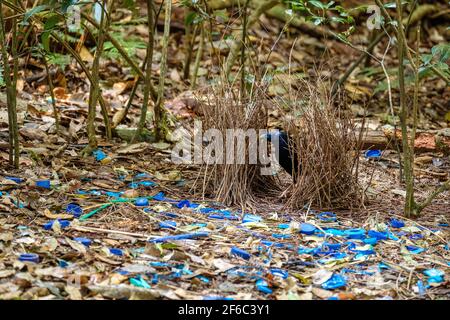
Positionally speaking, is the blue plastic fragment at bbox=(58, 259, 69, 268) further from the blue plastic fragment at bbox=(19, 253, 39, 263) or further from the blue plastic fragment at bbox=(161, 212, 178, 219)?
the blue plastic fragment at bbox=(161, 212, 178, 219)

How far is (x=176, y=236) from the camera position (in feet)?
8.74

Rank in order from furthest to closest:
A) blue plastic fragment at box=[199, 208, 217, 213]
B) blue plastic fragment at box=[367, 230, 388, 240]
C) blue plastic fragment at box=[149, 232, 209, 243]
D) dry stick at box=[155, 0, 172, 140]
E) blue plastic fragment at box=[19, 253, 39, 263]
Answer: dry stick at box=[155, 0, 172, 140] < blue plastic fragment at box=[199, 208, 217, 213] < blue plastic fragment at box=[367, 230, 388, 240] < blue plastic fragment at box=[149, 232, 209, 243] < blue plastic fragment at box=[19, 253, 39, 263]

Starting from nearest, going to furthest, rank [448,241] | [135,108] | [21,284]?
[21,284] < [448,241] < [135,108]

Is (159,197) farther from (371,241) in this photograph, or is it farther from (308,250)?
(371,241)

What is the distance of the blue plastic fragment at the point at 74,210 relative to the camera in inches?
113

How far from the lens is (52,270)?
230cm

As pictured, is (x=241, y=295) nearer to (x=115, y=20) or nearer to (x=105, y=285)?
(x=105, y=285)

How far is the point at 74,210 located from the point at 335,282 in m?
1.16

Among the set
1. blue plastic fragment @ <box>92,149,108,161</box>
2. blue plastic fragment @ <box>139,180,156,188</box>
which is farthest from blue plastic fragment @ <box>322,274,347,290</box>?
blue plastic fragment @ <box>92,149,108,161</box>

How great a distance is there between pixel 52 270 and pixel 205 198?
1069 millimetres

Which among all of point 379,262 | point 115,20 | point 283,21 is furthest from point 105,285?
point 283,21

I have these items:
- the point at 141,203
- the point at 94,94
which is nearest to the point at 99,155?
the point at 94,94

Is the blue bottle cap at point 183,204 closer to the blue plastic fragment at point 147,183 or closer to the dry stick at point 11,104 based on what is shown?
the blue plastic fragment at point 147,183

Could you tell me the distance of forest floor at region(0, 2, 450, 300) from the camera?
2299mm
